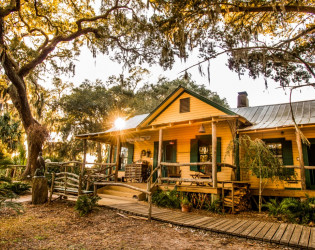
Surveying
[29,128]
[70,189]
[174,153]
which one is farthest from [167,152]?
[29,128]

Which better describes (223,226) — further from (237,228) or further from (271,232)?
(271,232)

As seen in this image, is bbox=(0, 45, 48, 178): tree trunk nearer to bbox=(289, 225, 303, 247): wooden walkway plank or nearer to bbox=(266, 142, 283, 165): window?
bbox=(266, 142, 283, 165): window

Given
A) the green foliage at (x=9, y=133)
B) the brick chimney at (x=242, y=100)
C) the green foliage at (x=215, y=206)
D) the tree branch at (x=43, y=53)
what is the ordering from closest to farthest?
the green foliage at (x=215, y=206), the tree branch at (x=43, y=53), the brick chimney at (x=242, y=100), the green foliage at (x=9, y=133)

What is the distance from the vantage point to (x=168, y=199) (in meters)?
8.07

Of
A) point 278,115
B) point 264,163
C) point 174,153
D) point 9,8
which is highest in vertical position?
point 9,8

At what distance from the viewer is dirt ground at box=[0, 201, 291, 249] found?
13.4 ft

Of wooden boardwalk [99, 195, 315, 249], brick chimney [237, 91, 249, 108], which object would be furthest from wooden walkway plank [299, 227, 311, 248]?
brick chimney [237, 91, 249, 108]

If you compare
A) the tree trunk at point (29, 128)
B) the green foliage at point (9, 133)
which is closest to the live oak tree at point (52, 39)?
the tree trunk at point (29, 128)

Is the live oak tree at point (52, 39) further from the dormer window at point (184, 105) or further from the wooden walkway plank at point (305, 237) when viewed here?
the wooden walkway plank at point (305, 237)

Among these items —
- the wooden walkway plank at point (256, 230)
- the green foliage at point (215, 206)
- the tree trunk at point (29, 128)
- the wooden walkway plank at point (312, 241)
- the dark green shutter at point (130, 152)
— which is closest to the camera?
the wooden walkway plank at point (312, 241)

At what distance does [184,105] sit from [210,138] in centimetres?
229

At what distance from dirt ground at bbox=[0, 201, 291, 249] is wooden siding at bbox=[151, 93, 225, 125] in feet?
20.3

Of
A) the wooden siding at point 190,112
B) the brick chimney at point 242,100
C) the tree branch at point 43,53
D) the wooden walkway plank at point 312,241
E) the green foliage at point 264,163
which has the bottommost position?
the wooden walkway plank at point 312,241

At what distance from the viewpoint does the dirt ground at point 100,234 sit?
409 centimetres
